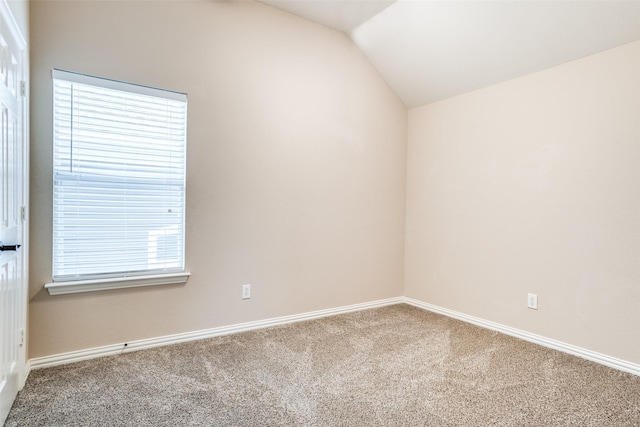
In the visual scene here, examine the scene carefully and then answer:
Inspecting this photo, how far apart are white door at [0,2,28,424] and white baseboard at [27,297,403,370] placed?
240 millimetres

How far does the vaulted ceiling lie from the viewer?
98.0 inches

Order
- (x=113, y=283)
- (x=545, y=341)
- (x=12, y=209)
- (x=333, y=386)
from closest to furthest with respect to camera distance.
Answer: (x=12, y=209) < (x=333, y=386) < (x=113, y=283) < (x=545, y=341)

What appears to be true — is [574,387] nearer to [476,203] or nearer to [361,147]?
[476,203]

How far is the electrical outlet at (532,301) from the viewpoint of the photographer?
9.83 feet

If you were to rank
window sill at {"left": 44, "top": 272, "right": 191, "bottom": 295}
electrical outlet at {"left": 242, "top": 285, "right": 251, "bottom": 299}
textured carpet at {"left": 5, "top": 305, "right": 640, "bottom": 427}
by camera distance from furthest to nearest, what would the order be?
1. electrical outlet at {"left": 242, "top": 285, "right": 251, "bottom": 299}
2. window sill at {"left": 44, "top": 272, "right": 191, "bottom": 295}
3. textured carpet at {"left": 5, "top": 305, "right": 640, "bottom": 427}

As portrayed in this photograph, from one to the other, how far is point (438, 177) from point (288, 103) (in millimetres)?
1776

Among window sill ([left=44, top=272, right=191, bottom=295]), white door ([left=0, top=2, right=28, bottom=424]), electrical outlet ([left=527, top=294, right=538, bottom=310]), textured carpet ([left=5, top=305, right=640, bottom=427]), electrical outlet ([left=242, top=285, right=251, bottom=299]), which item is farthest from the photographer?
electrical outlet ([left=242, top=285, right=251, bottom=299])

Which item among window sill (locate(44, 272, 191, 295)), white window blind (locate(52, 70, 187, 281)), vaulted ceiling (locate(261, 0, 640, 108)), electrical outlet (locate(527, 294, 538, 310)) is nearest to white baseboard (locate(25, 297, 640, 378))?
electrical outlet (locate(527, 294, 538, 310))

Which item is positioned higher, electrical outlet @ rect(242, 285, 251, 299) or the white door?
the white door

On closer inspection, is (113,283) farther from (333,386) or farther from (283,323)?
(333,386)

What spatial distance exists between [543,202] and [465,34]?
1567 millimetres

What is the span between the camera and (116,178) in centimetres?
257

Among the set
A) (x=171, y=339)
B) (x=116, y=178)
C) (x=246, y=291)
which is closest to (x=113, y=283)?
(x=171, y=339)

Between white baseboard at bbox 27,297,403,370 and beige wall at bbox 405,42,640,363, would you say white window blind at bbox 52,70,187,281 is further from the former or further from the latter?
beige wall at bbox 405,42,640,363
